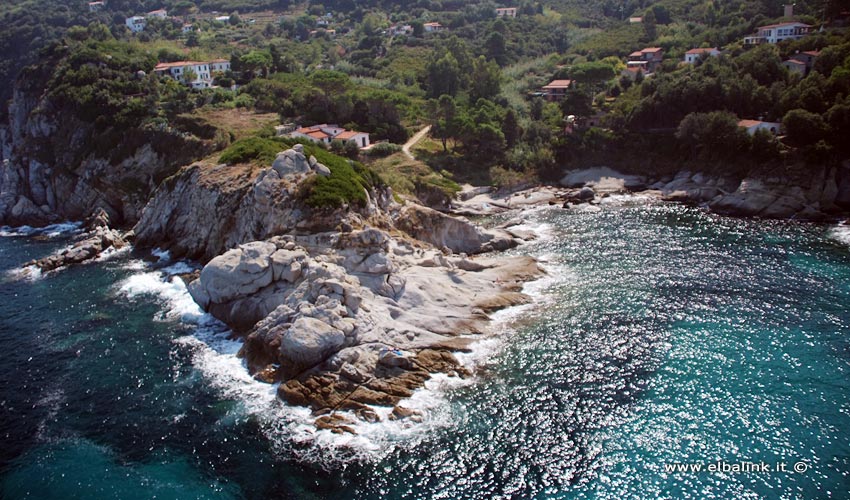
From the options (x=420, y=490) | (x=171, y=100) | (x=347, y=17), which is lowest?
(x=420, y=490)

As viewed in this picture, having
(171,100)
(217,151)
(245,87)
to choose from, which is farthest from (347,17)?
(217,151)

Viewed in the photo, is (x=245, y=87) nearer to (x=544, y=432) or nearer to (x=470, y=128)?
(x=470, y=128)

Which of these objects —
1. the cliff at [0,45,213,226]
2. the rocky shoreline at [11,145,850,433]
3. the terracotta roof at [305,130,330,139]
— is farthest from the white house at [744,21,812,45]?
the cliff at [0,45,213,226]

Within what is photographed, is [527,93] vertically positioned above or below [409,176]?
above

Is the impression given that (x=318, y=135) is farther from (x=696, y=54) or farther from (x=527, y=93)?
(x=696, y=54)

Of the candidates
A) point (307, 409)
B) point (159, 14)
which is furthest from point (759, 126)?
point (159, 14)

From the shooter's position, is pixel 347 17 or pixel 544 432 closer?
pixel 544 432

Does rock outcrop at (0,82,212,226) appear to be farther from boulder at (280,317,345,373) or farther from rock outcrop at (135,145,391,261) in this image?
boulder at (280,317,345,373)
